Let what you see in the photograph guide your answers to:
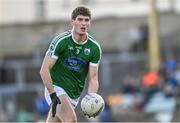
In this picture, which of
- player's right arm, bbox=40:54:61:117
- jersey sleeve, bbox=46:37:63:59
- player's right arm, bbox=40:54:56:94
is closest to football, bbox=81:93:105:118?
player's right arm, bbox=40:54:61:117

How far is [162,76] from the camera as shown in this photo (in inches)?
1022

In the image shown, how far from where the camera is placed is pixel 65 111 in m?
13.8

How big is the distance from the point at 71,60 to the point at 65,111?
757 mm

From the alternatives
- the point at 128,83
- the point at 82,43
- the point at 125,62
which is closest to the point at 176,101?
the point at 128,83

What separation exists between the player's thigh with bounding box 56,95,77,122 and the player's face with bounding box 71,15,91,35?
1010 millimetres

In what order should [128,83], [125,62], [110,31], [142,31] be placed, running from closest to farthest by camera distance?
[128,83]
[125,62]
[142,31]
[110,31]

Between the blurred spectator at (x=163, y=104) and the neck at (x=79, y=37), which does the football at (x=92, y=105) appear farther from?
the blurred spectator at (x=163, y=104)

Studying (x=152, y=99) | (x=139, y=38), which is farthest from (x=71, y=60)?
(x=139, y=38)

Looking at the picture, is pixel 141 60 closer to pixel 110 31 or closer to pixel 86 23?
pixel 110 31

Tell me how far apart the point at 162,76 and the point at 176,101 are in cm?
129

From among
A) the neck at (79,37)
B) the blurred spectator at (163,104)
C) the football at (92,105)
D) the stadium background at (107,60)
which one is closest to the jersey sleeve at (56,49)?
the neck at (79,37)

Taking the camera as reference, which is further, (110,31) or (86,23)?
(110,31)

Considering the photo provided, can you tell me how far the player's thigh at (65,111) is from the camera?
13.8 m

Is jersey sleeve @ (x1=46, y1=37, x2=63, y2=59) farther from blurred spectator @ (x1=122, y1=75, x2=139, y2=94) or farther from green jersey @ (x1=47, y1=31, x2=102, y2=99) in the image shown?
blurred spectator @ (x1=122, y1=75, x2=139, y2=94)
